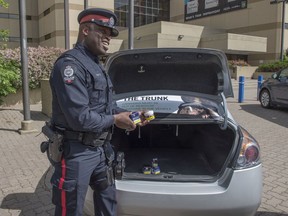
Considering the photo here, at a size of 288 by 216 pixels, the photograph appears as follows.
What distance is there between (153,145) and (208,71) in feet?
4.28

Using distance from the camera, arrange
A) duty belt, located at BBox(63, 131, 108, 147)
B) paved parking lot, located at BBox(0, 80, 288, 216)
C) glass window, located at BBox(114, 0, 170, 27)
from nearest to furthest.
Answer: duty belt, located at BBox(63, 131, 108, 147)
paved parking lot, located at BBox(0, 80, 288, 216)
glass window, located at BBox(114, 0, 170, 27)

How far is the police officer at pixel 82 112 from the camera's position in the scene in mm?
2053

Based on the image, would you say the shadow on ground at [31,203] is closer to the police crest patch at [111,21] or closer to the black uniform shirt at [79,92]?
the black uniform shirt at [79,92]

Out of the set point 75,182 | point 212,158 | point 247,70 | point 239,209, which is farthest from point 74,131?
point 247,70

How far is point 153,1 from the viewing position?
44750 millimetres

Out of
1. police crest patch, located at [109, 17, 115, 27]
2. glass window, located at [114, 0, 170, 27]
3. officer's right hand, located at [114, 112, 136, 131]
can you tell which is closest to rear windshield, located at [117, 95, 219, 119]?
officer's right hand, located at [114, 112, 136, 131]

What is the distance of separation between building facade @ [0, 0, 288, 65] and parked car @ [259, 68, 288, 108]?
18682 mm

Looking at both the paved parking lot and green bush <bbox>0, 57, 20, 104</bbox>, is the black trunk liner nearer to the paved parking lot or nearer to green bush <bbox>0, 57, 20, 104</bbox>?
the paved parking lot

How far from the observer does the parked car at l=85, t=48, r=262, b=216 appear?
2.34 meters

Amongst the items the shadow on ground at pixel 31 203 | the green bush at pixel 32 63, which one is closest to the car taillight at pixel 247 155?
the shadow on ground at pixel 31 203

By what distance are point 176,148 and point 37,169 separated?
2.10 m

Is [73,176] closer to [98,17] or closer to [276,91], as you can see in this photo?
[98,17]

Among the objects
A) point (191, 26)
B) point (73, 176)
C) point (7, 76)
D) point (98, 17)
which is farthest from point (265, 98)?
point (191, 26)

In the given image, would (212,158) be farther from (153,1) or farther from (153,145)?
(153,1)
